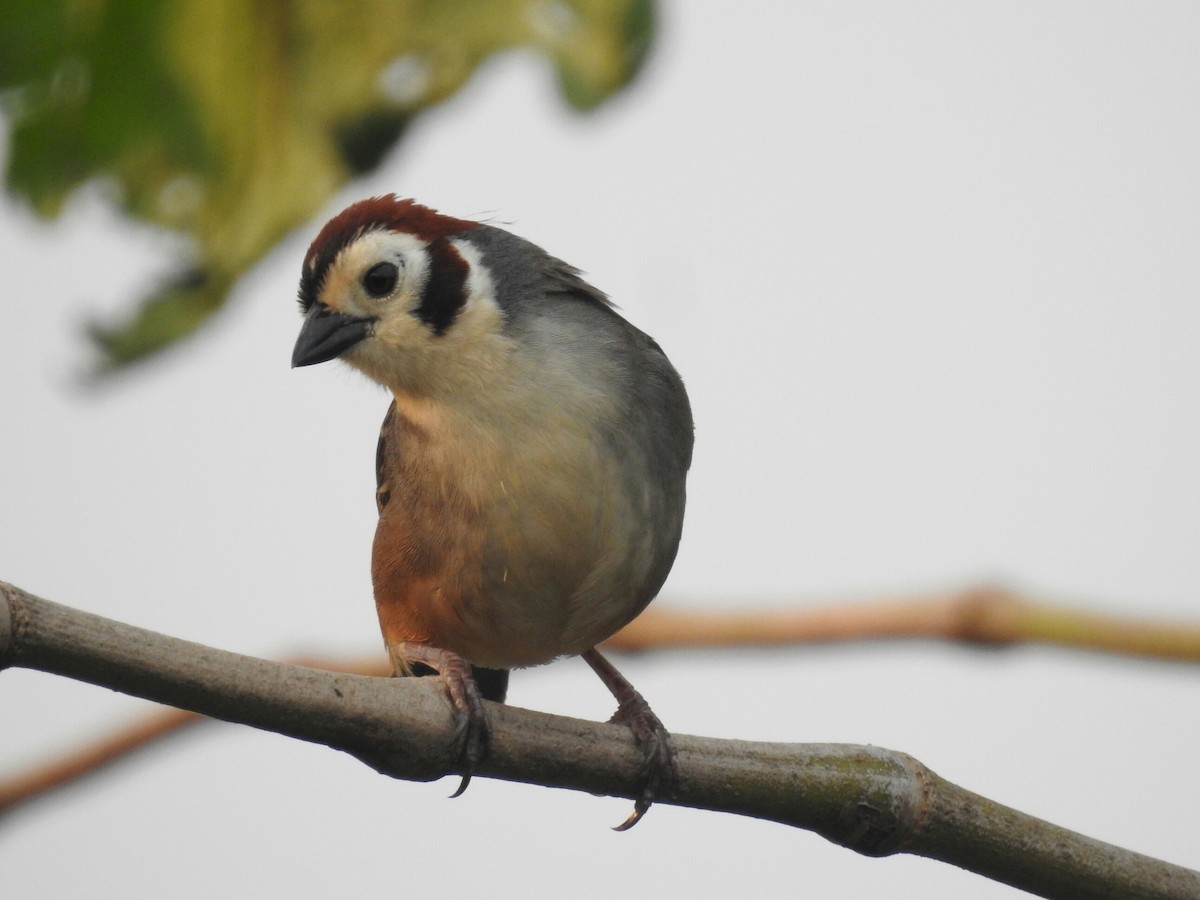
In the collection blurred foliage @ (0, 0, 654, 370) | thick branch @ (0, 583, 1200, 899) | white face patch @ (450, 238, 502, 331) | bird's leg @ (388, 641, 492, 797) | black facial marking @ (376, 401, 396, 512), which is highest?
blurred foliage @ (0, 0, 654, 370)

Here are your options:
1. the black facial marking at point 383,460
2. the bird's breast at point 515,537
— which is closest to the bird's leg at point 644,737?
the bird's breast at point 515,537

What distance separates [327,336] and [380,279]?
194 mm

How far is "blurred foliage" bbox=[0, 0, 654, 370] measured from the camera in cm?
339

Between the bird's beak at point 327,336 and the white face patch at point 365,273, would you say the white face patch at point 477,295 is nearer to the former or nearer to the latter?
the white face patch at point 365,273

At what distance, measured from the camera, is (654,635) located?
4488 millimetres

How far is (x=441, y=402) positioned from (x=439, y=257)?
381 mm

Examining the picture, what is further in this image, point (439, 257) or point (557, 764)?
point (439, 257)

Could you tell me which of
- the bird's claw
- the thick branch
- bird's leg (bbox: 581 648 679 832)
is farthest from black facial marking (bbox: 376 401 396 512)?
the thick branch

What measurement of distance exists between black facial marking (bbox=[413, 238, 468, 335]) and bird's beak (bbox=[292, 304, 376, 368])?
146mm

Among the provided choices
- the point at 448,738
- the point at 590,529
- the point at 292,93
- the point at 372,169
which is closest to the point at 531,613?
the point at 590,529

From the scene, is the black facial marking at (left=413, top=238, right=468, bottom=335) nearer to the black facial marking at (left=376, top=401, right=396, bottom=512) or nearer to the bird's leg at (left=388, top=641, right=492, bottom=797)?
the black facial marking at (left=376, top=401, right=396, bottom=512)

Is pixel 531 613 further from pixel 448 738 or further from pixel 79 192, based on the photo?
pixel 79 192

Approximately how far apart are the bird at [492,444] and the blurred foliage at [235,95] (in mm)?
259

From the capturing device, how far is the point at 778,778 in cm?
279
